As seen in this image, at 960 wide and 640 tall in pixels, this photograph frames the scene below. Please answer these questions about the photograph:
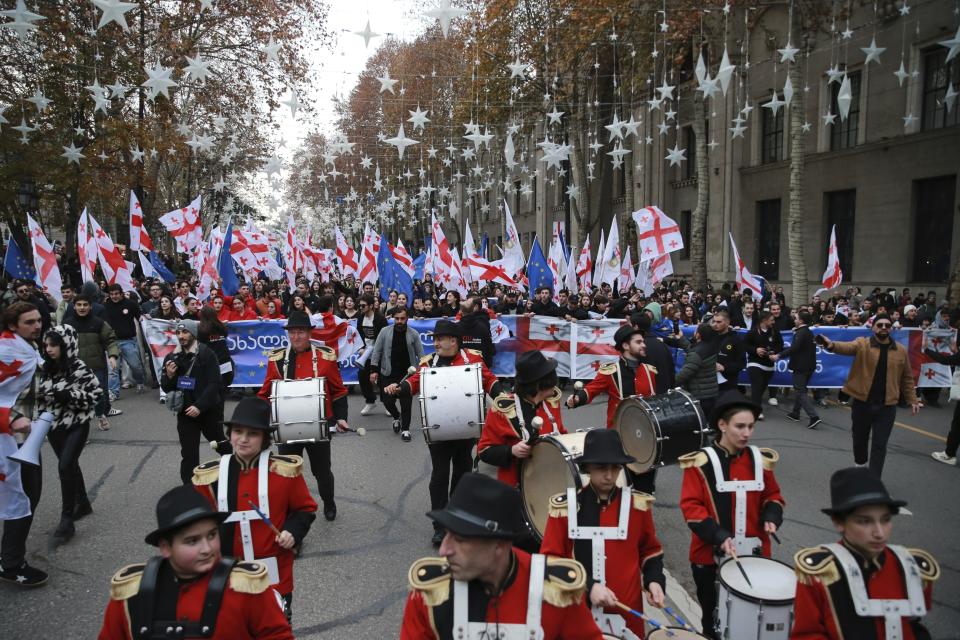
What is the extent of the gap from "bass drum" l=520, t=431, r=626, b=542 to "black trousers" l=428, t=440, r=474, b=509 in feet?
3.83

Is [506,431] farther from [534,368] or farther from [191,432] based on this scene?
[191,432]

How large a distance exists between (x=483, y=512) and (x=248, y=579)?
40.3 inches

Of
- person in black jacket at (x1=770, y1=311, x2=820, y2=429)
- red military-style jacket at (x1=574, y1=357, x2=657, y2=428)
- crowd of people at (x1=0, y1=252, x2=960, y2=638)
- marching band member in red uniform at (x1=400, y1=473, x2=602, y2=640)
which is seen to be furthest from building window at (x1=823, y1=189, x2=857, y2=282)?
marching band member in red uniform at (x1=400, y1=473, x2=602, y2=640)

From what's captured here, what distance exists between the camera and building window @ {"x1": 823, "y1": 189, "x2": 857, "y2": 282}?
22484mm

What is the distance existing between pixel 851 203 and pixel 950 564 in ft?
68.1

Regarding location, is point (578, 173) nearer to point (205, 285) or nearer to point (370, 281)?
point (370, 281)

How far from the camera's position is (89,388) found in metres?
5.71

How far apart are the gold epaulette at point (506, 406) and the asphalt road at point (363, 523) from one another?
5.08ft

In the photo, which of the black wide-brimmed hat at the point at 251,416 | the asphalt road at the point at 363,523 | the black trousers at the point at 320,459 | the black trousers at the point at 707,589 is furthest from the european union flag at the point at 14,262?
the black trousers at the point at 707,589

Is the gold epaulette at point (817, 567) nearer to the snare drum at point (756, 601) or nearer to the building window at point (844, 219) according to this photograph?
the snare drum at point (756, 601)

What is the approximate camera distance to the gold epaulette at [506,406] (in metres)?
4.48

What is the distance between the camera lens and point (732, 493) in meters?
3.66

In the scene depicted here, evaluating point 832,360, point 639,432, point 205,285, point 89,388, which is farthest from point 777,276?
point 89,388

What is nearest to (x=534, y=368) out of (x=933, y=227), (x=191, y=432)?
(x=191, y=432)
